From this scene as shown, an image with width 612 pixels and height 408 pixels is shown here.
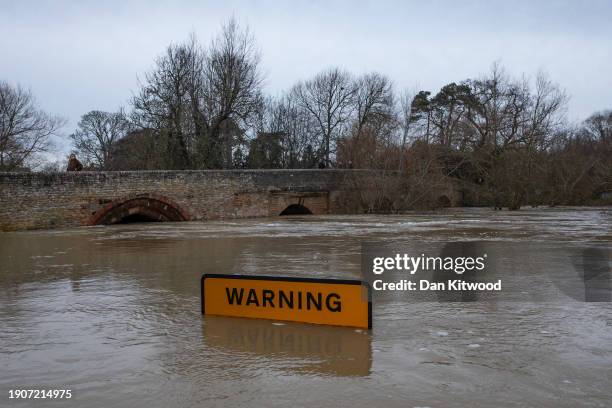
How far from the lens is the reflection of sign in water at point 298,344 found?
4836 mm

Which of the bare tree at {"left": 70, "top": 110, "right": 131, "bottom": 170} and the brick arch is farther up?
the bare tree at {"left": 70, "top": 110, "right": 131, "bottom": 170}

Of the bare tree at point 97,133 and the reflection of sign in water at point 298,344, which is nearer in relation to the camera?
the reflection of sign in water at point 298,344

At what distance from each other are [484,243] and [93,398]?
39.1 ft

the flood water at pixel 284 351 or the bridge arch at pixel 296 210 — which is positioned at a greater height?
the bridge arch at pixel 296 210

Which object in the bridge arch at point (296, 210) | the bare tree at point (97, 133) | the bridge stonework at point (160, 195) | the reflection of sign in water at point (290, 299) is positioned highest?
the bare tree at point (97, 133)

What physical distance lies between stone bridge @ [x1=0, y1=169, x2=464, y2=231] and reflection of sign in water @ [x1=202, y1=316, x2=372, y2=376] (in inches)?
679

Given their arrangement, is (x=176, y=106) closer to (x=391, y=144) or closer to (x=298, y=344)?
(x=391, y=144)

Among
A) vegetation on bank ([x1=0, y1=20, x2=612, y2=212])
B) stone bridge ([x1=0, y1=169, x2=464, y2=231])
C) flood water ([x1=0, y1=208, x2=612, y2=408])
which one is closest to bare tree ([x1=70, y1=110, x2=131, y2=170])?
vegetation on bank ([x1=0, y1=20, x2=612, y2=212])

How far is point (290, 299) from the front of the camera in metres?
6.21

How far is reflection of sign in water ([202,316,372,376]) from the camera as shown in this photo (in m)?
4.84

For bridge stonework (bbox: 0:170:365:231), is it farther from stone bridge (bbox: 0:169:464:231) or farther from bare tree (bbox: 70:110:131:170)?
bare tree (bbox: 70:110:131:170)

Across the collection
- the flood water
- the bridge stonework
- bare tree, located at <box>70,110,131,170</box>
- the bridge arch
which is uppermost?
bare tree, located at <box>70,110,131,170</box>

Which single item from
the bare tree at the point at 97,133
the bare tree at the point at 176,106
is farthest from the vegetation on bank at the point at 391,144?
the bare tree at the point at 97,133

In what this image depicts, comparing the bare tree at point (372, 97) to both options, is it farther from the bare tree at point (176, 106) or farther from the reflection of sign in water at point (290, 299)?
the reflection of sign in water at point (290, 299)
